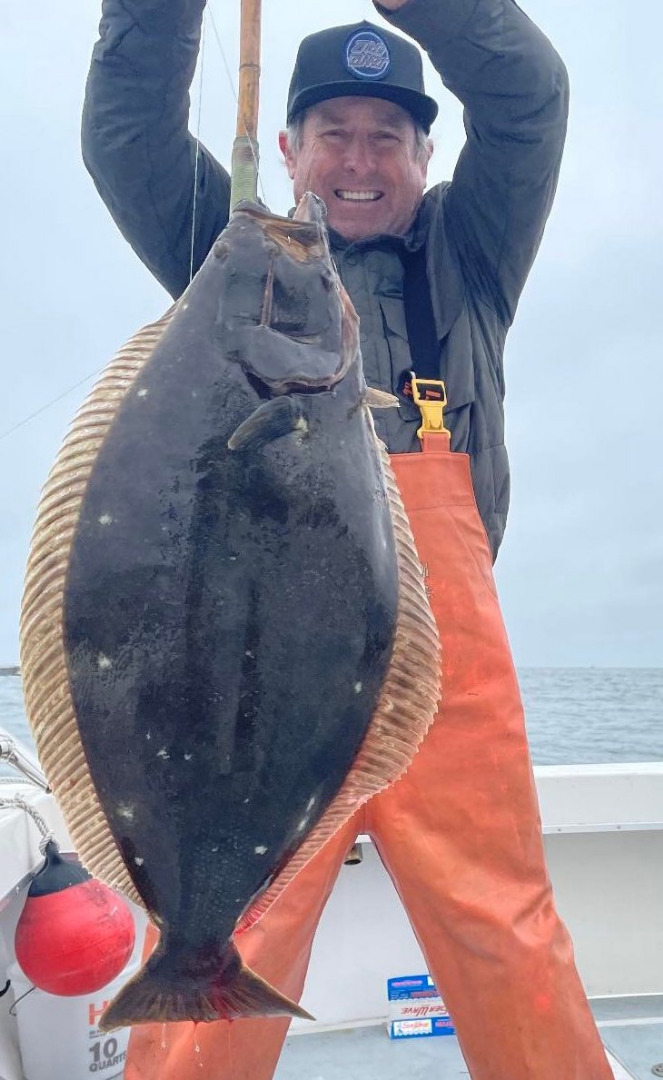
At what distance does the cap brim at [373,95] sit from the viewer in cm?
272

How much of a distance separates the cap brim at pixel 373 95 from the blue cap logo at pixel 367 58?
1.5 inches

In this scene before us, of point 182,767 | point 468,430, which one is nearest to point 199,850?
point 182,767

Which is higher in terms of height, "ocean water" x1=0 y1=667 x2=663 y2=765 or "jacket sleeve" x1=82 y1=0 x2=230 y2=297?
"jacket sleeve" x1=82 y1=0 x2=230 y2=297

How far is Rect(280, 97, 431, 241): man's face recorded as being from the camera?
279cm

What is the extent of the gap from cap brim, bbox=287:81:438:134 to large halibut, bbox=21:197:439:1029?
1.45m

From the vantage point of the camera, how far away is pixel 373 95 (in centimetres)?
274

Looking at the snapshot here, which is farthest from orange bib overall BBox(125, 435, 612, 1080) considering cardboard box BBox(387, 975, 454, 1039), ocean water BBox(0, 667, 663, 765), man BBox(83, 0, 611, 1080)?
ocean water BBox(0, 667, 663, 765)

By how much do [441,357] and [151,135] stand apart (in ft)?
3.29

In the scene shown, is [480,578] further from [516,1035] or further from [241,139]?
[241,139]

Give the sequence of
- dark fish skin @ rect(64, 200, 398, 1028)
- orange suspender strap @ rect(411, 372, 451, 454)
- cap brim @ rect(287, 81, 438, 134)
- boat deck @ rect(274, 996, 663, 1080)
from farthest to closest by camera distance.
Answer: boat deck @ rect(274, 996, 663, 1080)
cap brim @ rect(287, 81, 438, 134)
orange suspender strap @ rect(411, 372, 451, 454)
dark fish skin @ rect(64, 200, 398, 1028)

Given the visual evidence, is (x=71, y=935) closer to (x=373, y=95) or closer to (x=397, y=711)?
(x=397, y=711)

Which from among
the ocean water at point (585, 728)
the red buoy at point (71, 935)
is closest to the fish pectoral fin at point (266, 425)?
the red buoy at point (71, 935)

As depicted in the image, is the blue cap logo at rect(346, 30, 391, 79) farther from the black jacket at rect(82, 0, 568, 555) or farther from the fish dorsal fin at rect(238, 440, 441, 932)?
the fish dorsal fin at rect(238, 440, 441, 932)

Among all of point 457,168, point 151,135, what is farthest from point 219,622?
point 457,168
